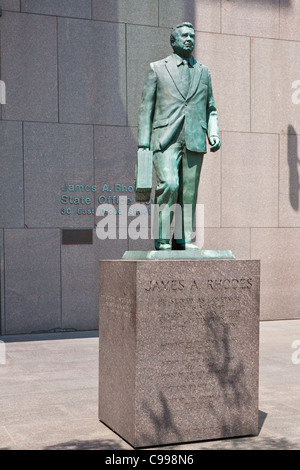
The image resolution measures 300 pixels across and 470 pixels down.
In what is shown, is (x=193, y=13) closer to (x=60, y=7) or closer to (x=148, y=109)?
(x=60, y=7)

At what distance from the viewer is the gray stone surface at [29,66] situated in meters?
12.4

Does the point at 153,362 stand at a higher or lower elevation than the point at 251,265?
lower

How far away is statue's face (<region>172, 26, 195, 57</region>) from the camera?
640 centimetres

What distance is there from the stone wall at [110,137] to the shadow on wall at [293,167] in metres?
0.03

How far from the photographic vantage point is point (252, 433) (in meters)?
6.05

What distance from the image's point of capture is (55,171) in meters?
12.6

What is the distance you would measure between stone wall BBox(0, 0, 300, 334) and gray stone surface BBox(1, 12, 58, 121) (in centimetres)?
2

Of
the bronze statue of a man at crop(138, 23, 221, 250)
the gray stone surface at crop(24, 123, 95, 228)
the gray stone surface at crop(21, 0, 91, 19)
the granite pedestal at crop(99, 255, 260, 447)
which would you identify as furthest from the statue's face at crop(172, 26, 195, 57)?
the gray stone surface at crop(21, 0, 91, 19)

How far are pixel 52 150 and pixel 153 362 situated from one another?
25.3 feet

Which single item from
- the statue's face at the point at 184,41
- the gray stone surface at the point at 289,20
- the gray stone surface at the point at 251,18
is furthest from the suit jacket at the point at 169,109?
the gray stone surface at the point at 289,20

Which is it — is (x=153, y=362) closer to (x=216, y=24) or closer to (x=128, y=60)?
(x=128, y=60)

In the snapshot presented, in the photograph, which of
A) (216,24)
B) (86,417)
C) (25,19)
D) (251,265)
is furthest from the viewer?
(216,24)

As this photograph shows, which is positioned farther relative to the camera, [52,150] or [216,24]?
[216,24]

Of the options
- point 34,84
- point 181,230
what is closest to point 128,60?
point 34,84
